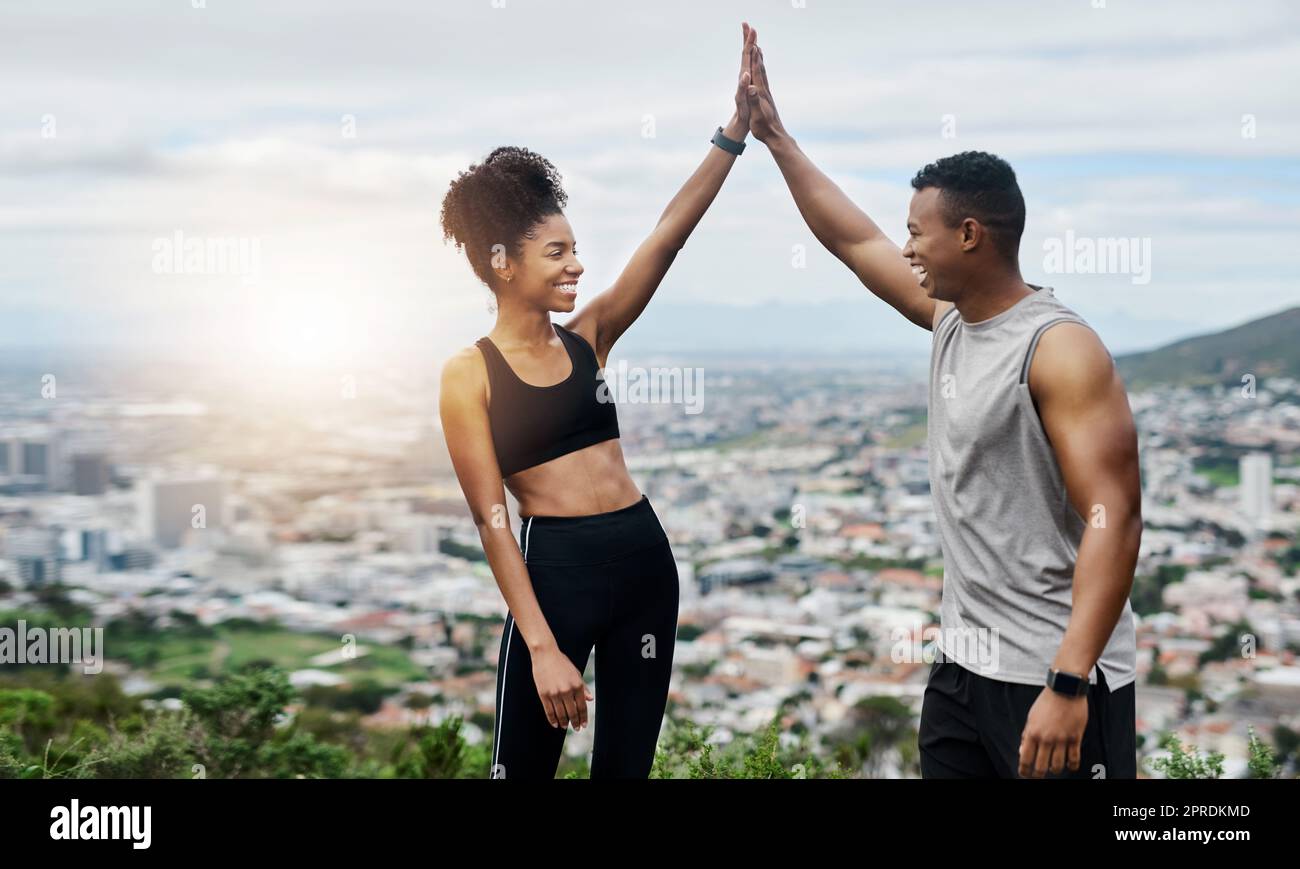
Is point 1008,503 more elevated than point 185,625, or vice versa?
point 1008,503

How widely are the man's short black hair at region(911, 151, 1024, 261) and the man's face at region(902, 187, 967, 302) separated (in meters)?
0.02

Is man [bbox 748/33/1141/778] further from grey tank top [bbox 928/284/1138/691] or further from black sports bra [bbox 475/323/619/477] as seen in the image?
black sports bra [bbox 475/323/619/477]

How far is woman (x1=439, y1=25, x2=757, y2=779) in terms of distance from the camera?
2.46m

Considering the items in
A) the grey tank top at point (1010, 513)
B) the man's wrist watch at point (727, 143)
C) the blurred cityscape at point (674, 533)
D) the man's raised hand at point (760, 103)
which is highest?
the man's raised hand at point (760, 103)

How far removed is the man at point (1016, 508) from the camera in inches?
85.5

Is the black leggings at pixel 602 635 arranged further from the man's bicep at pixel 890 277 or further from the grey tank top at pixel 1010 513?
the man's bicep at pixel 890 277

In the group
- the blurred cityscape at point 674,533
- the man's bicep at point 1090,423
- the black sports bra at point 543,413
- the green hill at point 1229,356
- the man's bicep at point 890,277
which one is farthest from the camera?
the green hill at point 1229,356

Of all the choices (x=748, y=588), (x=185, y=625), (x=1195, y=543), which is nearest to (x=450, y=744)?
(x=748, y=588)

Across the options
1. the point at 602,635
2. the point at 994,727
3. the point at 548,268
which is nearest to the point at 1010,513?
the point at 994,727

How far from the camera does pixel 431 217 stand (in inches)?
107

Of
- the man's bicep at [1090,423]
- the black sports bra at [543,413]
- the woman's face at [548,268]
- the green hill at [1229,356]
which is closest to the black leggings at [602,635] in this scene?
the black sports bra at [543,413]

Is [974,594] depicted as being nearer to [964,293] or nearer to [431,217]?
[964,293]

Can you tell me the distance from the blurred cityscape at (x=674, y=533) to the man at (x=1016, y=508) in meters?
6.92
